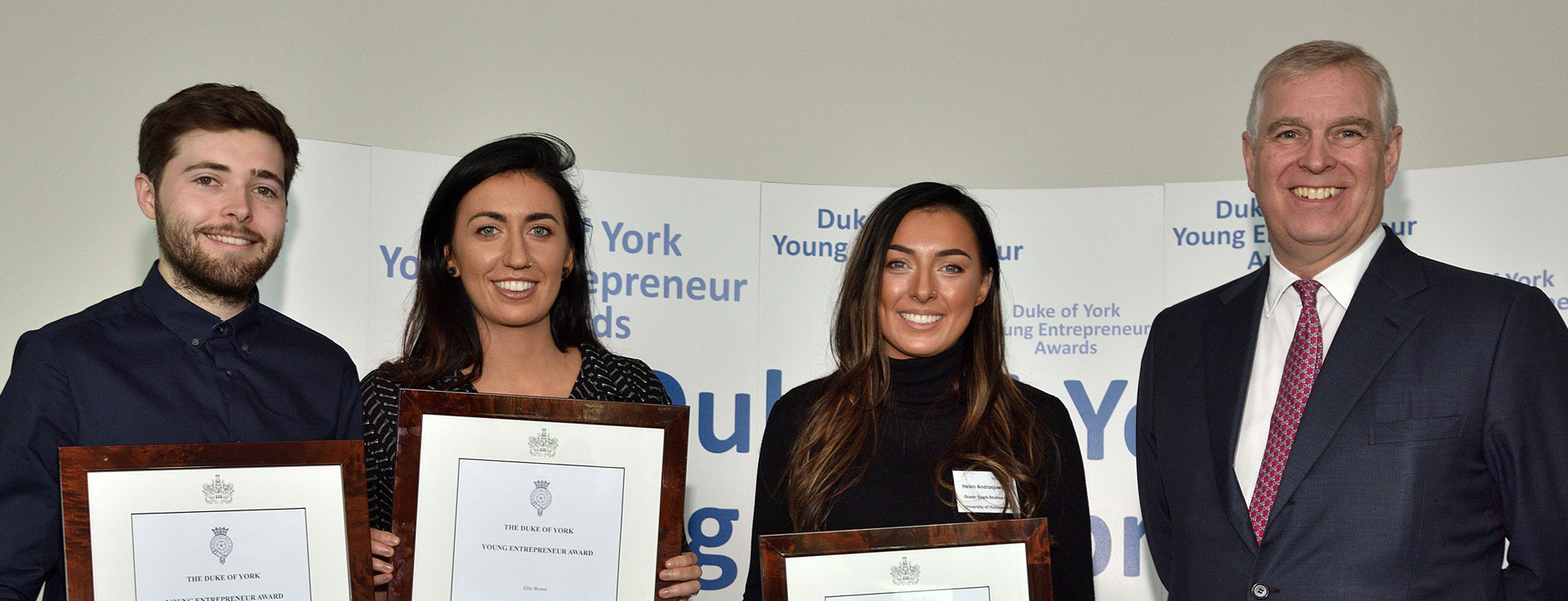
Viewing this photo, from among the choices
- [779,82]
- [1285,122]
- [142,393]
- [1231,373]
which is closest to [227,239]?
[142,393]

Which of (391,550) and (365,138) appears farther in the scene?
(365,138)

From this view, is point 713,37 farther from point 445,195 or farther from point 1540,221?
point 1540,221

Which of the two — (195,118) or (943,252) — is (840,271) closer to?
(943,252)

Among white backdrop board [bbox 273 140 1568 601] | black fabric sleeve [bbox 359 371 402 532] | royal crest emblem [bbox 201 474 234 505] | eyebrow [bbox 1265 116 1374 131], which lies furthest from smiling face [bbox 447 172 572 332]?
eyebrow [bbox 1265 116 1374 131]

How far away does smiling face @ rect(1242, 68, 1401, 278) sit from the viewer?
8.61 feet

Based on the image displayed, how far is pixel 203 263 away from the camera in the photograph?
2549 millimetres

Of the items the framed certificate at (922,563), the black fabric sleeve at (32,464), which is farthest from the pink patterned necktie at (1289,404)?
the black fabric sleeve at (32,464)

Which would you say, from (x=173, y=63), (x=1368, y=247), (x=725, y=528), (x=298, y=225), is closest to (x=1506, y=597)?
(x=1368, y=247)

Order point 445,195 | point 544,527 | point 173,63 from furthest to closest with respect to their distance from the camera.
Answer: point 173,63 → point 445,195 → point 544,527

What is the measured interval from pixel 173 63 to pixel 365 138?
79 cm

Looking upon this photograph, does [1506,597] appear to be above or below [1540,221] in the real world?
below

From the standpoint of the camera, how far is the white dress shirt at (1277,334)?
265 cm

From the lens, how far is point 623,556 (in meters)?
2.52

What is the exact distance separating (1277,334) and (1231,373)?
14cm
